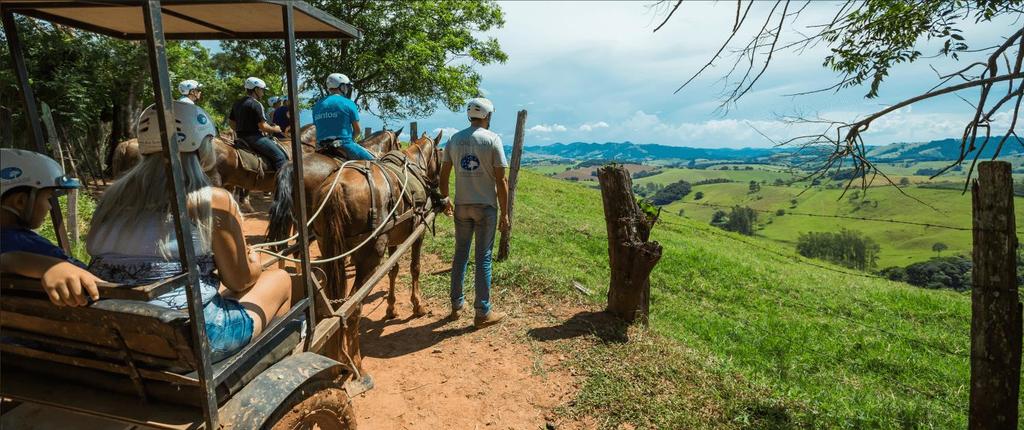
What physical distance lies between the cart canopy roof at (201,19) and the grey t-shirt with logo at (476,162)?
209 centimetres

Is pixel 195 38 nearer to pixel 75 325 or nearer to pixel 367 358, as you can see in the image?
pixel 75 325

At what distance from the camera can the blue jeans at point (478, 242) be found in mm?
5480

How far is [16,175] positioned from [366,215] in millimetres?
3115

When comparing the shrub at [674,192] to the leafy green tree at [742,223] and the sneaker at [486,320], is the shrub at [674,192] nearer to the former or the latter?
the leafy green tree at [742,223]

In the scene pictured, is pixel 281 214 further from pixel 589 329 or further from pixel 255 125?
pixel 255 125

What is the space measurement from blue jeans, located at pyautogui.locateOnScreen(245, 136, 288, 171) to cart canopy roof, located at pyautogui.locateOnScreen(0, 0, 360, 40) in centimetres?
560

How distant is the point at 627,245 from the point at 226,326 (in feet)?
12.9

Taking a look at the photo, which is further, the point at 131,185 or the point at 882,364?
the point at 882,364

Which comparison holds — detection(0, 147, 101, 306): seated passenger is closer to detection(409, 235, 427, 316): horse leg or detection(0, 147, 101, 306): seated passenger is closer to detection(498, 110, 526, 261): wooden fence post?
detection(409, 235, 427, 316): horse leg

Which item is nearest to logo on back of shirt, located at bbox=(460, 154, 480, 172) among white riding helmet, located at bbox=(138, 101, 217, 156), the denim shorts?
the denim shorts

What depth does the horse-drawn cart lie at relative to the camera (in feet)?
6.40

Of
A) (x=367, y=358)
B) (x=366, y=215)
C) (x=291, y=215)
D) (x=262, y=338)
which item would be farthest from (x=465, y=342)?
(x=262, y=338)

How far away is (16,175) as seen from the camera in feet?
6.79

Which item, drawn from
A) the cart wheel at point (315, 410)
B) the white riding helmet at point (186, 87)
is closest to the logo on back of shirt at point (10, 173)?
the cart wheel at point (315, 410)
